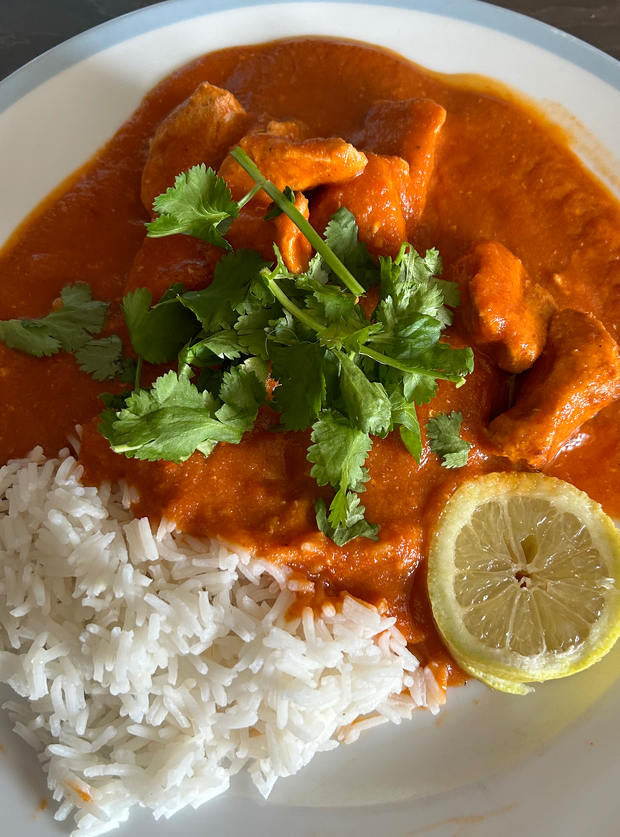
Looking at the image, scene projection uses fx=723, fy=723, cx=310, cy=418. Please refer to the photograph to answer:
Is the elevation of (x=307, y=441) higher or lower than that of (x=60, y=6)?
lower

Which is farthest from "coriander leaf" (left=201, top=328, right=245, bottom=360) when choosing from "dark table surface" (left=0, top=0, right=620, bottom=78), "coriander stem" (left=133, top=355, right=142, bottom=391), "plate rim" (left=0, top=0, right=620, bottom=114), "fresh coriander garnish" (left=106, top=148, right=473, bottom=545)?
"dark table surface" (left=0, top=0, right=620, bottom=78)

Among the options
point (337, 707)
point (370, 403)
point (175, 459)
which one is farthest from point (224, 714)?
point (370, 403)

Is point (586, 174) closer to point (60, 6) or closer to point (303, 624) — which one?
point (303, 624)

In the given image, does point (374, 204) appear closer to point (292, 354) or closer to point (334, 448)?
point (292, 354)

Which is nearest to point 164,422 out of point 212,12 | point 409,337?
point 409,337

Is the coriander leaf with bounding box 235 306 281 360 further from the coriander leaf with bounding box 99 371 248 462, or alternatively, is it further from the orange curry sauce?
the orange curry sauce

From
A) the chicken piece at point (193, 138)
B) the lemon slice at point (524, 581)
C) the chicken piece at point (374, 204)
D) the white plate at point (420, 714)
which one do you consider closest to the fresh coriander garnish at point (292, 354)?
the chicken piece at point (374, 204)
